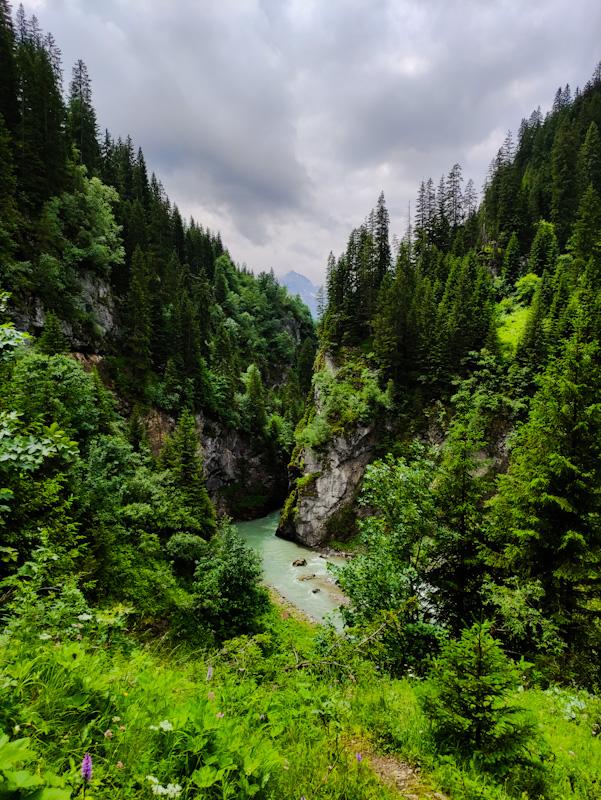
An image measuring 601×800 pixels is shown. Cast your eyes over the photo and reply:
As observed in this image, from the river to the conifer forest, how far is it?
1.81 ft

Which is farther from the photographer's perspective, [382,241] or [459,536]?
[382,241]

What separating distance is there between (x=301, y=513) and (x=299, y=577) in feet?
38.1

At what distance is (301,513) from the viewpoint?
43375mm

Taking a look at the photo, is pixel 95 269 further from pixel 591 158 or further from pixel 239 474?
pixel 591 158

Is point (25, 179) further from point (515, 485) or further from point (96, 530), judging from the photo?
point (515, 485)

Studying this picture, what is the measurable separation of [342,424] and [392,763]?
4143 cm

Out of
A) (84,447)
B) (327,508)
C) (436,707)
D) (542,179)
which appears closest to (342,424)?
(327,508)

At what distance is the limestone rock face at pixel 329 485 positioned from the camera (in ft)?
139

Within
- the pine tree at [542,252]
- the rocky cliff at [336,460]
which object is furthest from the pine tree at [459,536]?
the pine tree at [542,252]

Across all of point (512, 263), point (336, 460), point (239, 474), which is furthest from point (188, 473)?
point (512, 263)

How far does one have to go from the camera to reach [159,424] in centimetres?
4291

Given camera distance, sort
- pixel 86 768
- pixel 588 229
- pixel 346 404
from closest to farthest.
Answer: pixel 86 768 < pixel 346 404 < pixel 588 229

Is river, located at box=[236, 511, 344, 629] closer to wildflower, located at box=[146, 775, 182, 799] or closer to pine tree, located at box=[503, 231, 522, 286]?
wildflower, located at box=[146, 775, 182, 799]

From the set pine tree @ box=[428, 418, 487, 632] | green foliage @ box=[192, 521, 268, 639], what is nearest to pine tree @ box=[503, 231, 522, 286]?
pine tree @ box=[428, 418, 487, 632]
